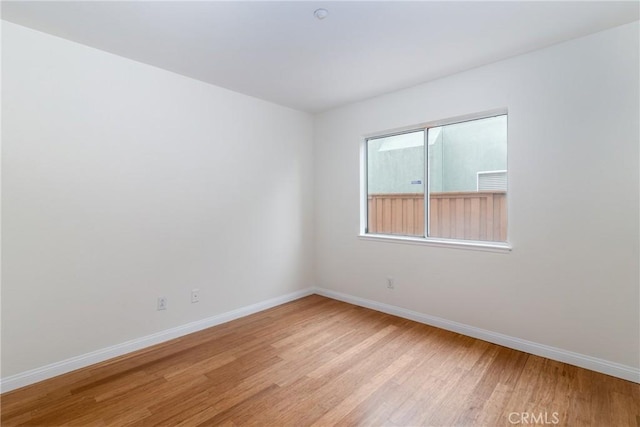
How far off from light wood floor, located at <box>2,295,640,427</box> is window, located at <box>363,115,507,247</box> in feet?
3.68

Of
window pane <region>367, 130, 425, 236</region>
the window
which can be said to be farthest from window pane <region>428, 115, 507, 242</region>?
window pane <region>367, 130, 425, 236</region>

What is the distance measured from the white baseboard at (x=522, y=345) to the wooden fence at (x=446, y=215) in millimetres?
867

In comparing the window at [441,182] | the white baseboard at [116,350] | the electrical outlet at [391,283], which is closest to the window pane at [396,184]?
the window at [441,182]

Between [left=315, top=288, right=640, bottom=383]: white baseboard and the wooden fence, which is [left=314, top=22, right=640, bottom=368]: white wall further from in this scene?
the wooden fence

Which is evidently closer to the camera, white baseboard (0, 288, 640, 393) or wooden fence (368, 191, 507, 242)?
white baseboard (0, 288, 640, 393)

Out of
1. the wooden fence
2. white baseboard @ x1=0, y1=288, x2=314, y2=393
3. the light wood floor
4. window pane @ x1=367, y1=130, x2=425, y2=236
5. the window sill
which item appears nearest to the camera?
the light wood floor

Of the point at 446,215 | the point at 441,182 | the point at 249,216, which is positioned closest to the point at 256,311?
the point at 249,216

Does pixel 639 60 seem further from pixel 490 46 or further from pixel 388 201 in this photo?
pixel 388 201

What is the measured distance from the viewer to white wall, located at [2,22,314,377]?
2076mm

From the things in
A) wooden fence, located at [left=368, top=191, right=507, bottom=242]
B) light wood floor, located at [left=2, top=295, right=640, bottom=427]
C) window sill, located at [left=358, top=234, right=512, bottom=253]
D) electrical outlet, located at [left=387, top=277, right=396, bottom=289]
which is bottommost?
light wood floor, located at [left=2, top=295, right=640, bottom=427]

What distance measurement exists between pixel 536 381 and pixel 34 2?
419 cm

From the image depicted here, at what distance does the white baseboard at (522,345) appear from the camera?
2121mm

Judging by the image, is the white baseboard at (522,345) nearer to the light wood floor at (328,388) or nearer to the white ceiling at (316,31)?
the light wood floor at (328,388)

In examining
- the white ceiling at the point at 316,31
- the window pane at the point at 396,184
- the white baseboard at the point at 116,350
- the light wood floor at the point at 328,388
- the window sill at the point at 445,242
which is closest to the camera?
the light wood floor at the point at 328,388
